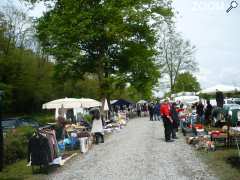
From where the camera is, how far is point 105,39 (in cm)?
4150

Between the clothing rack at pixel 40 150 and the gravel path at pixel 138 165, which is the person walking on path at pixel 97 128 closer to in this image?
the gravel path at pixel 138 165

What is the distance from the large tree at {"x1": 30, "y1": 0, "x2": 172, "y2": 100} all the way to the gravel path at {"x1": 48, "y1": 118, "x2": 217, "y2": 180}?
20618mm

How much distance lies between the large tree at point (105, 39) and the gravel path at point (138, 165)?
2062 cm

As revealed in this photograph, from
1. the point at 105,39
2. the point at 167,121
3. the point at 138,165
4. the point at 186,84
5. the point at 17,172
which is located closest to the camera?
the point at 138,165

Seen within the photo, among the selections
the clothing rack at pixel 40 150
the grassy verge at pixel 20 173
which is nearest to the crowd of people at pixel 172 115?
the grassy verge at pixel 20 173

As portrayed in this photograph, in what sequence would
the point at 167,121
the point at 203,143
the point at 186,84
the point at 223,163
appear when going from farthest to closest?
the point at 186,84 → the point at 167,121 → the point at 203,143 → the point at 223,163

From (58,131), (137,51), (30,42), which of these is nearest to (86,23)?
(137,51)

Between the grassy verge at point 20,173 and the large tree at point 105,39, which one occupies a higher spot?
the large tree at point 105,39

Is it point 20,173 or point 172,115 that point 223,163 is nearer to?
point 20,173

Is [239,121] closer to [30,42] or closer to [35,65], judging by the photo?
[35,65]

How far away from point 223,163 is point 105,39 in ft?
93.8

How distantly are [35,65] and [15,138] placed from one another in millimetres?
46426

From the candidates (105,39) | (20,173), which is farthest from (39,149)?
(105,39)

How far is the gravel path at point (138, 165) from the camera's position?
1252 cm
